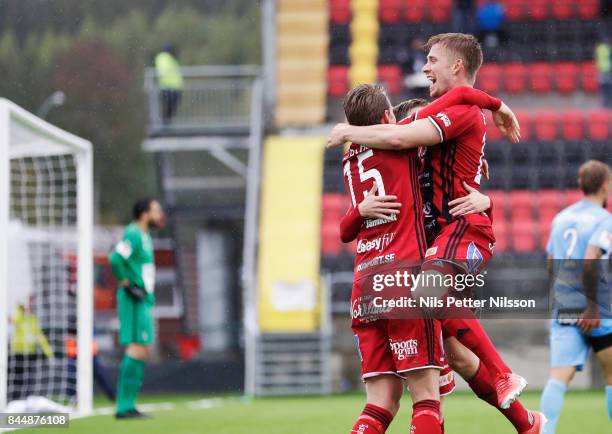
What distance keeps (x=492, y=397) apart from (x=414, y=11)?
16.0m

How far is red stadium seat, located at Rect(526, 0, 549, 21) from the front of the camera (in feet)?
65.1

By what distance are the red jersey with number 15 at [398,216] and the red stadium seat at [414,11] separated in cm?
1579

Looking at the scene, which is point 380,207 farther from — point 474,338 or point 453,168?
point 474,338

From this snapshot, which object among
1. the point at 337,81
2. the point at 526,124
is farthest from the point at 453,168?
the point at 337,81

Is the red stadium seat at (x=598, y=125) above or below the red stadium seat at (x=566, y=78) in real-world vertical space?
below

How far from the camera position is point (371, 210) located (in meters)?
4.29

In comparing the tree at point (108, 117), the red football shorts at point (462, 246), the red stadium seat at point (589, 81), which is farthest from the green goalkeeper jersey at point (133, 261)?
the tree at point (108, 117)

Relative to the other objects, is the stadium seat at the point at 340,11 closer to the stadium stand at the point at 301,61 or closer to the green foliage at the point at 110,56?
the stadium stand at the point at 301,61

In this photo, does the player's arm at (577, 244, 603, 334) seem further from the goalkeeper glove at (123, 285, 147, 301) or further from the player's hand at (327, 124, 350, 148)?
the goalkeeper glove at (123, 285, 147, 301)

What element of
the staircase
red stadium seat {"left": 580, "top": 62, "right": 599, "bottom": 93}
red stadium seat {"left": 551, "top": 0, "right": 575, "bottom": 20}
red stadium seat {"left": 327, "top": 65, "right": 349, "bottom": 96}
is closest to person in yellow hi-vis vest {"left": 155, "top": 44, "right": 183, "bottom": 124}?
red stadium seat {"left": 327, "top": 65, "right": 349, "bottom": 96}

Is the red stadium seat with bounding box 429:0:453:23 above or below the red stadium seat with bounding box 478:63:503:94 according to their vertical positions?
above

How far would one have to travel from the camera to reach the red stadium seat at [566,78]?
18.8m

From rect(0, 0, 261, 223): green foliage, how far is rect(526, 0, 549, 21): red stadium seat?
67.7ft

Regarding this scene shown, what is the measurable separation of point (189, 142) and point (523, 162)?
17.0 feet
